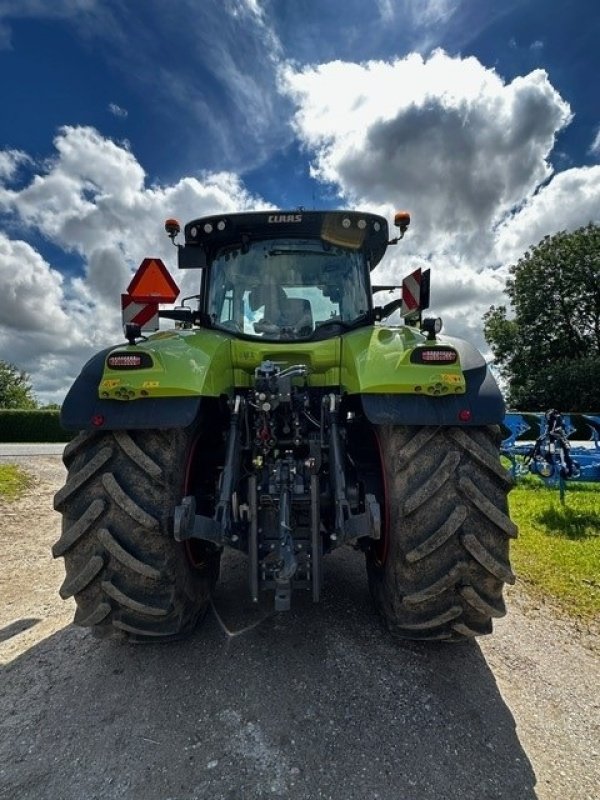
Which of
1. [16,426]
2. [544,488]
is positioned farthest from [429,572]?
[16,426]

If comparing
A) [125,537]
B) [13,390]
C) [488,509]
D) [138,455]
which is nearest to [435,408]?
[488,509]

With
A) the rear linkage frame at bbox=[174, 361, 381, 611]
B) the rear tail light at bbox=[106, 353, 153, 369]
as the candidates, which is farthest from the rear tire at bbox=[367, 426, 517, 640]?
the rear tail light at bbox=[106, 353, 153, 369]

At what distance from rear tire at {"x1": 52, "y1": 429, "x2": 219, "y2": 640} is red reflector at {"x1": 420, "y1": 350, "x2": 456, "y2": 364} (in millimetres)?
1393

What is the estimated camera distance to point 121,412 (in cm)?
244

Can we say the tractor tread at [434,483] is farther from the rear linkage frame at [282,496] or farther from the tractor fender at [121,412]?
the tractor fender at [121,412]

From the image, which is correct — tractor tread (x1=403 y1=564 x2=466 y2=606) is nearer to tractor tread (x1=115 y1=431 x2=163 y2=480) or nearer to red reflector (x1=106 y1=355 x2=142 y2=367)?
tractor tread (x1=115 y1=431 x2=163 y2=480)

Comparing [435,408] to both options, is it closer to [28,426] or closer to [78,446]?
[78,446]

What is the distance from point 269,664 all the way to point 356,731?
65 cm

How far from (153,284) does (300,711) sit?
3.08 metres

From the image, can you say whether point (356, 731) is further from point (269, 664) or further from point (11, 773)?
point (11, 773)

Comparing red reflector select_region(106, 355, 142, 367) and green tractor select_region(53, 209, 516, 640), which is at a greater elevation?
red reflector select_region(106, 355, 142, 367)

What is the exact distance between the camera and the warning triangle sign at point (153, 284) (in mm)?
3730

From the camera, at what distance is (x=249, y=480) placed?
2.54m

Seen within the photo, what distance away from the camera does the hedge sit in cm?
2556
